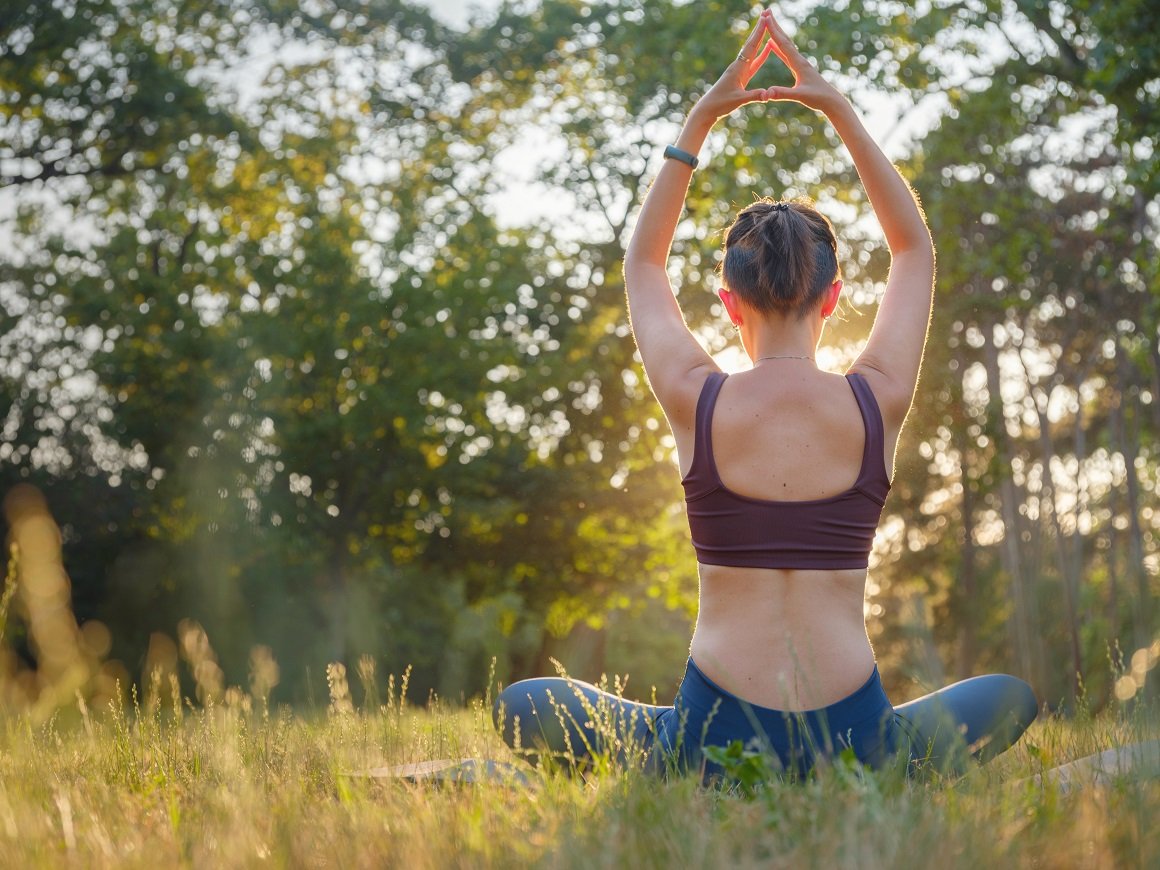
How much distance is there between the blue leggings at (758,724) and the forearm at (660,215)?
1090 millimetres

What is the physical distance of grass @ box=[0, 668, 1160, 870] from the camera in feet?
6.17

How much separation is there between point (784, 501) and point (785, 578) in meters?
0.18

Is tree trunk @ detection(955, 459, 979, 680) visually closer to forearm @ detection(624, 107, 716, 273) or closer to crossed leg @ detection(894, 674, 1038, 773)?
crossed leg @ detection(894, 674, 1038, 773)

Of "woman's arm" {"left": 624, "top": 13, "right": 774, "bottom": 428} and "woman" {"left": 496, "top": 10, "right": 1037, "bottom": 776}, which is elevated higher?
"woman's arm" {"left": 624, "top": 13, "right": 774, "bottom": 428}

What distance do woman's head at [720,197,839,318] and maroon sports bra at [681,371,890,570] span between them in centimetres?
22

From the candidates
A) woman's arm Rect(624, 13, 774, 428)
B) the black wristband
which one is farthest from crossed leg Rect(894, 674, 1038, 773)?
the black wristband

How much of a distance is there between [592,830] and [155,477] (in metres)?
21.4

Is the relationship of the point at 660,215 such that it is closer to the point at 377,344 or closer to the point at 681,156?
the point at 681,156

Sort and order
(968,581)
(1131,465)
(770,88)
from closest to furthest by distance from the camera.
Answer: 1. (770,88)
2. (968,581)
3. (1131,465)

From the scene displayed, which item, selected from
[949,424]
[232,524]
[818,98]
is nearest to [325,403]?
[232,524]

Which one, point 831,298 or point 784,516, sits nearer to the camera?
point 784,516

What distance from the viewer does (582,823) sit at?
210 cm

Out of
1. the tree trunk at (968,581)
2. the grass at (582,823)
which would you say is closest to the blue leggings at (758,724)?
the grass at (582,823)

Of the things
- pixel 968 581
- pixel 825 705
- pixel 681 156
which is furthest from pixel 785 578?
pixel 968 581
